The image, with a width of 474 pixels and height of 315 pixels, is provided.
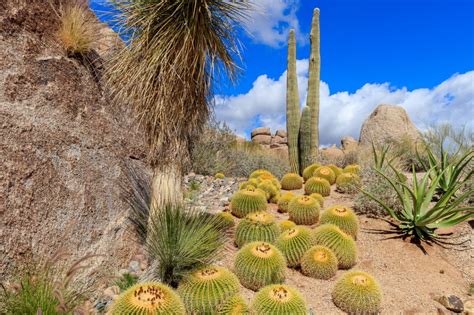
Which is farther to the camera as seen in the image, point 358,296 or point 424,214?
point 424,214

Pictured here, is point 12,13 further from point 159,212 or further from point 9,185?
point 159,212

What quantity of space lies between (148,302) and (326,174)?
649cm

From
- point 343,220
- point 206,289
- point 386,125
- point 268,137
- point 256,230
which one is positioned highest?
point 268,137

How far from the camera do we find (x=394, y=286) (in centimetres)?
488

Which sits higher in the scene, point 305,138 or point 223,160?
point 305,138

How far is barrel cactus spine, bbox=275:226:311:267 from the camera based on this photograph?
16.1 ft

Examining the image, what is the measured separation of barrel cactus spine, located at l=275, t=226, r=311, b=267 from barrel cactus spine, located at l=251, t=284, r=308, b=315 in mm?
1234

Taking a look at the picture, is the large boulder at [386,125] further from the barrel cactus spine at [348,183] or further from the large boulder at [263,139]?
the barrel cactus spine at [348,183]

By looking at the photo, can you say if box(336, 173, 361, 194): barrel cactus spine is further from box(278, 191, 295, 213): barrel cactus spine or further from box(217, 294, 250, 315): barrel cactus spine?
box(217, 294, 250, 315): barrel cactus spine

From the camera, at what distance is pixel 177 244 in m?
4.12

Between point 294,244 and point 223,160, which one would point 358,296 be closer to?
point 294,244

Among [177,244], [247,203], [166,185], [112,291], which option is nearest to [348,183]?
[247,203]

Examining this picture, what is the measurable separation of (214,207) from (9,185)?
4282mm

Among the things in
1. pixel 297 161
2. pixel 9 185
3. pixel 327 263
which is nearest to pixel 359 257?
pixel 327 263
